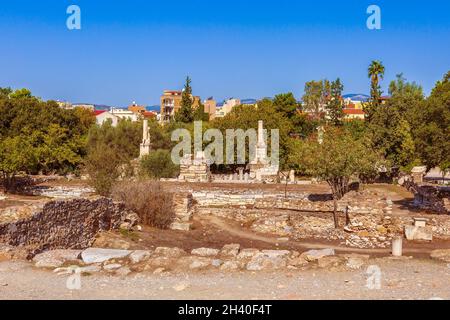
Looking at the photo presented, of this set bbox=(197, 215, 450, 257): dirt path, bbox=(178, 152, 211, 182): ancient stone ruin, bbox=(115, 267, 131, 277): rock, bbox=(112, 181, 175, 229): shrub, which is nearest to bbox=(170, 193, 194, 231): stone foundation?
bbox=(197, 215, 450, 257): dirt path

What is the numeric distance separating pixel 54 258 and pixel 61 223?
399cm

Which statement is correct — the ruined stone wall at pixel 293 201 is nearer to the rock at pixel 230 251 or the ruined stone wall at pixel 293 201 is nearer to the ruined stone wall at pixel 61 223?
the ruined stone wall at pixel 61 223

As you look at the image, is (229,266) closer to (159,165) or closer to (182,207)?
(182,207)

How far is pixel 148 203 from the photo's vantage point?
21.3 meters

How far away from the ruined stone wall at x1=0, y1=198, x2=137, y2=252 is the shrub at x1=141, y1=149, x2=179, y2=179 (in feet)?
64.9

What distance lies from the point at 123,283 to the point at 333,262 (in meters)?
4.35

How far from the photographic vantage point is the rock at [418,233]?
64.0 ft

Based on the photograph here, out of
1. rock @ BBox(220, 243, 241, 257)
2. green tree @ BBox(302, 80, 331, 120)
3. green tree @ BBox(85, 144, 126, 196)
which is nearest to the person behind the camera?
rock @ BBox(220, 243, 241, 257)

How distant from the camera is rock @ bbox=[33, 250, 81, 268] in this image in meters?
11.4

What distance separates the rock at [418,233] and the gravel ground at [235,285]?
8.63 metres

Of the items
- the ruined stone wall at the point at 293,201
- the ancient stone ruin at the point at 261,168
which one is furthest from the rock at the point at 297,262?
the ancient stone ruin at the point at 261,168

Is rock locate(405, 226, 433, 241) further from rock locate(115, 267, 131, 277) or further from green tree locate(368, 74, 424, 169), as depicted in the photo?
green tree locate(368, 74, 424, 169)
